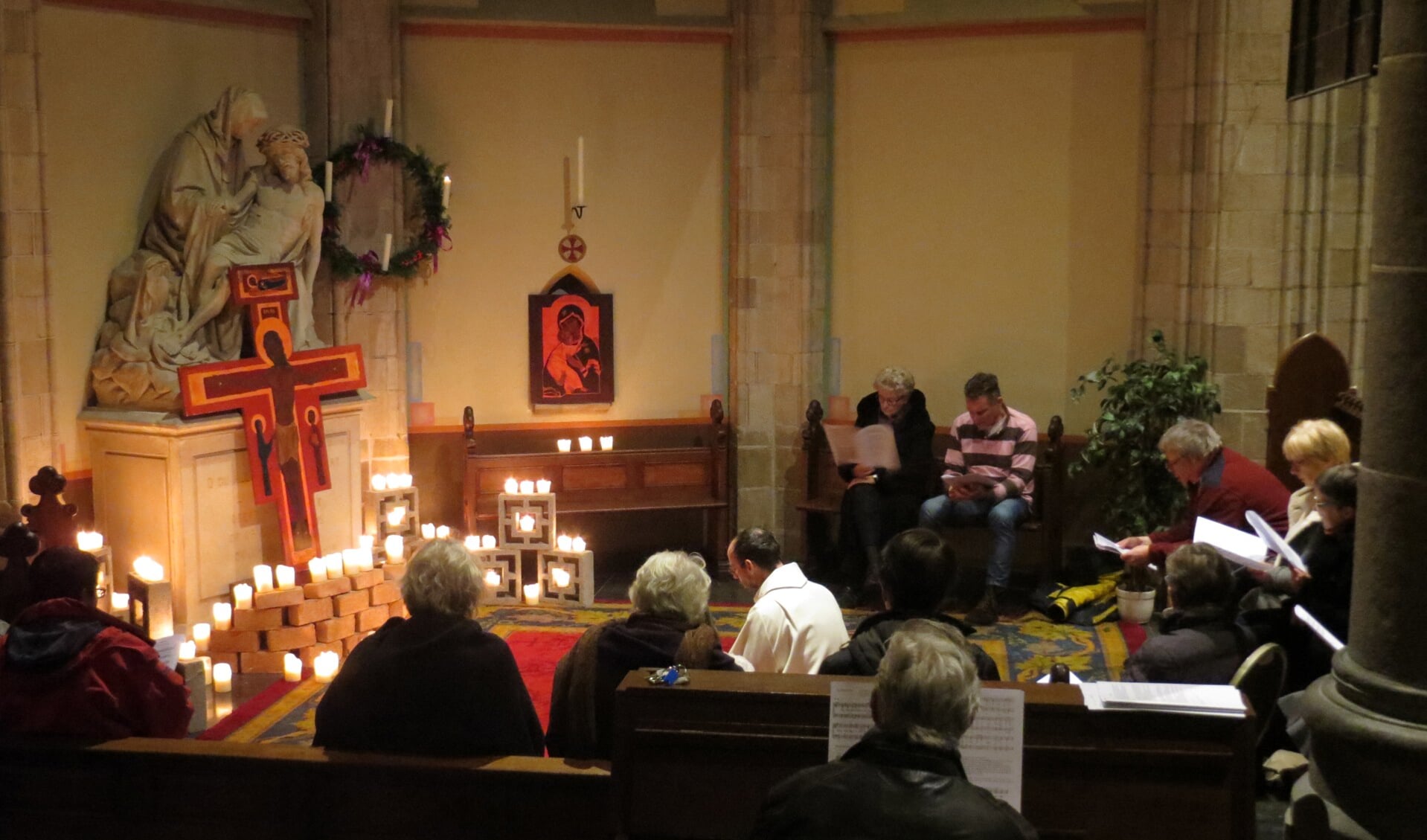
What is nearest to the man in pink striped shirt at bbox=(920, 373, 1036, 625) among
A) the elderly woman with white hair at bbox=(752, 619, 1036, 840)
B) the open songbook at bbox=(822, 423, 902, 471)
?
the open songbook at bbox=(822, 423, 902, 471)

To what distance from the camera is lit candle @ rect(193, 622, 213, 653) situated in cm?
621

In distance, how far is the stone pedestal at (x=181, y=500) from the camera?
260 inches

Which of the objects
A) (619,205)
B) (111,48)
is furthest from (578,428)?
(111,48)

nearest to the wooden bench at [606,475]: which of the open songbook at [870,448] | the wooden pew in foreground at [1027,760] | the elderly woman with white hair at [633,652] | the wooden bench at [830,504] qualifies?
the wooden bench at [830,504]

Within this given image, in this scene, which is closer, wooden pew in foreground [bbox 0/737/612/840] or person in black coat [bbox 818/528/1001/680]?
wooden pew in foreground [bbox 0/737/612/840]

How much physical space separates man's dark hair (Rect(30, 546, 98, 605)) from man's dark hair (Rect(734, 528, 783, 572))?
1.79 metres

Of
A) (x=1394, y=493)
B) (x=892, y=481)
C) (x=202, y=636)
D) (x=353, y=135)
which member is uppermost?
(x=353, y=135)

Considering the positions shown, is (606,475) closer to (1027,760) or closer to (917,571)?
(917,571)

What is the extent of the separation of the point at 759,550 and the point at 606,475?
382cm

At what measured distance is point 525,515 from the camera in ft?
25.3

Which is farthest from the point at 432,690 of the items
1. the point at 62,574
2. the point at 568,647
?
the point at 568,647

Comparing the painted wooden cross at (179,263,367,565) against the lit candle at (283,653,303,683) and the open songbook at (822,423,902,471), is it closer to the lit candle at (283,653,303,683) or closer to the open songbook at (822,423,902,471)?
the lit candle at (283,653,303,683)

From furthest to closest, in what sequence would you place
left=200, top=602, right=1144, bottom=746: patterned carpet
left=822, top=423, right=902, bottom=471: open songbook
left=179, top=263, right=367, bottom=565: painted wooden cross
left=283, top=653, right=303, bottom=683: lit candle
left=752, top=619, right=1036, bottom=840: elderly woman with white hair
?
left=822, top=423, right=902, bottom=471: open songbook → left=179, top=263, right=367, bottom=565: painted wooden cross → left=283, top=653, right=303, bottom=683: lit candle → left=200, top=602, right=1144, bottom=746: patterned carpet → left=752, top=619, right=1036, bottom=840: elderly woman with white hair

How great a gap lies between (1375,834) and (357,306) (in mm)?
6152
